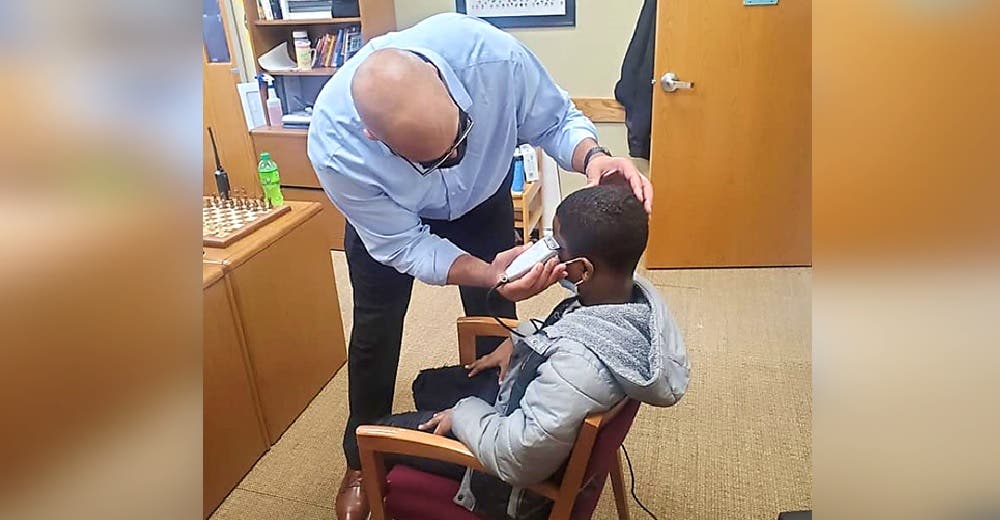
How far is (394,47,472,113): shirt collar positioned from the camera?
1.28 metres

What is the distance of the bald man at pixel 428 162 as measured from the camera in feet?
3.87

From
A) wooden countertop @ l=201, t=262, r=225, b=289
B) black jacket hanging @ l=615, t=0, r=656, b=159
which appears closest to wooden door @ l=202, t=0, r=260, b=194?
wooden countertop @ l=201, t=262, r=225, b=289

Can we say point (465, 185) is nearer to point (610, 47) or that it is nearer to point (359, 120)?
point (359, 120)

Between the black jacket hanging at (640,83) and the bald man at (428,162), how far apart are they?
1.34m

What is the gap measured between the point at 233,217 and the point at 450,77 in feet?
3.21

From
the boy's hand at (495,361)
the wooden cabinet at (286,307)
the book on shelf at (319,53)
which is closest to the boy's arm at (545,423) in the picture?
the boy's hand at (495,361)

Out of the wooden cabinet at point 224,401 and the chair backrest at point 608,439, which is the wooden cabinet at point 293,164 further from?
the chair backrest at point 608,439

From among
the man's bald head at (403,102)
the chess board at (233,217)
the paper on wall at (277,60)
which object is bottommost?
the chess board at (233,217)

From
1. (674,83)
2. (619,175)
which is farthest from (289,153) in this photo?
(619,175)

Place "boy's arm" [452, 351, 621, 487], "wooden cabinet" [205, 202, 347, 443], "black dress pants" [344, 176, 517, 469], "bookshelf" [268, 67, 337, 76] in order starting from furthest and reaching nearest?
1. "bookshelf" [268, 67, 337, 76]
2. "wooden cabinet" [205, 202, 347, 443]
3. "black dress pants" [344, 176, 517, 469]
4. "boy's arm" [452, 351, 621, 487]

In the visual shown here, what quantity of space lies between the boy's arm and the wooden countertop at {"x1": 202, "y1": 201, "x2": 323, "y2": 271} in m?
0.89

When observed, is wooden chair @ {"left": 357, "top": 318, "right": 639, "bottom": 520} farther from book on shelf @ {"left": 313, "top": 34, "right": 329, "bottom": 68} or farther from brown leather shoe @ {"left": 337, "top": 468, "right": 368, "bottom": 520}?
book on shelf @ {"left": 313, "top": 34, "right": 329, "bottom": 68}
